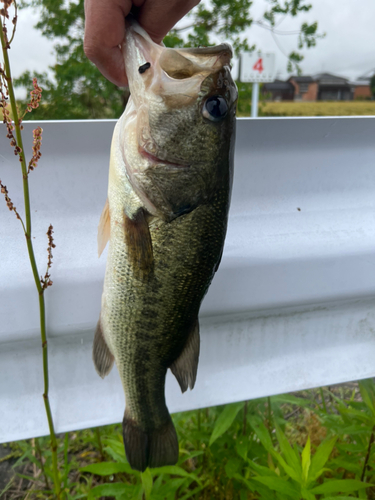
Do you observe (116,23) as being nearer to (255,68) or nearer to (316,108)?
(255,68)

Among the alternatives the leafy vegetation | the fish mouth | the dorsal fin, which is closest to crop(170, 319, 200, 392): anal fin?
the leafy vegetation

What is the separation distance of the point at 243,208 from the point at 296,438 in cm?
144

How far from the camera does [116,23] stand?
3.56 feet

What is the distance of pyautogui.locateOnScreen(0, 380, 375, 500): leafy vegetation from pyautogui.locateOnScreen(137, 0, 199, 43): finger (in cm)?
149

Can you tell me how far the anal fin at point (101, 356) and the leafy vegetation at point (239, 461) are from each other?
370 mm

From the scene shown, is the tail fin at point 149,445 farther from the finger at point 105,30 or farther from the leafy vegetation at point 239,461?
the finger at point 105,30

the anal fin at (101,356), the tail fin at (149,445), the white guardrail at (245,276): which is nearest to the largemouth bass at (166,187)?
the anal fin at (101,356)

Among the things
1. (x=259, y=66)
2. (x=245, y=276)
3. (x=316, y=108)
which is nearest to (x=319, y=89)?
(x=316, y=108)

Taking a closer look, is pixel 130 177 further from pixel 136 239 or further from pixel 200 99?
pixel 200 99

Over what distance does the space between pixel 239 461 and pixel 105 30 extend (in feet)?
5.62

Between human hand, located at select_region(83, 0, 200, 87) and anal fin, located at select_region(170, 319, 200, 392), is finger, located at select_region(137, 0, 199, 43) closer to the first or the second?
human hand, located at select_region(83, 0, 200, 87)

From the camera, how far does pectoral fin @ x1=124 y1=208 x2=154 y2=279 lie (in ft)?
3.92

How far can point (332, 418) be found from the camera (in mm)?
1898

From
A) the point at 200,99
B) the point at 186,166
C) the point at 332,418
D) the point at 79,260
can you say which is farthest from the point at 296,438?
the point at 200,99
